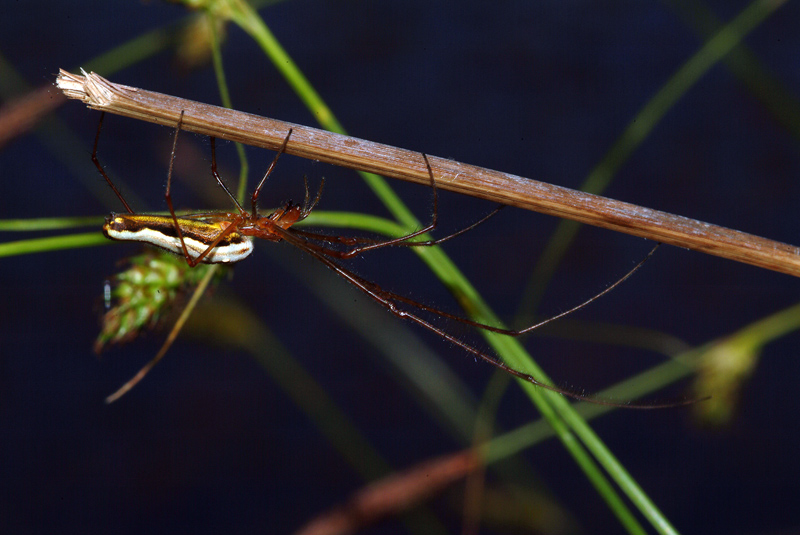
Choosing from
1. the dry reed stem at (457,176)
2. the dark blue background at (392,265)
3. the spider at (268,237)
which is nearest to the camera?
the dry reed stem at (457,176)

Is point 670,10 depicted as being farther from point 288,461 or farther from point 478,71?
point 288,461

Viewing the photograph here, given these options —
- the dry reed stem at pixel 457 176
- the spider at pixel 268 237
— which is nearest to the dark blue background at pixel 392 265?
the spider at pixel 268 237

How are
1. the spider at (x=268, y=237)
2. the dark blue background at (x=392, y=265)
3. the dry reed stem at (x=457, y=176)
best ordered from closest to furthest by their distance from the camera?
the dry reed stem at (x=457, y=176)
the spider at (x=268, y=237)
the dark blue background at (x=392, y=265)

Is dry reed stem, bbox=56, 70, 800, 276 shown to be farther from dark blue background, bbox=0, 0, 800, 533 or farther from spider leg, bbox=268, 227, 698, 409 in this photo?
dark blue background, bbox=0, 0, 800, 533

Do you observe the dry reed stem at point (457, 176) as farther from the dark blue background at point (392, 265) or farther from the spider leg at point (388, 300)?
the dark blue background at point (392, 265)

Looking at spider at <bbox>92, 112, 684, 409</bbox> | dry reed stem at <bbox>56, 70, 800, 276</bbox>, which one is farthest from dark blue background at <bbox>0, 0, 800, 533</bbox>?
dry reed stem at <bbox>56, 70, 800, 276</bbox>

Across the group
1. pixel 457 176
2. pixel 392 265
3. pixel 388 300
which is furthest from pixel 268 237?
pixel 392 265
